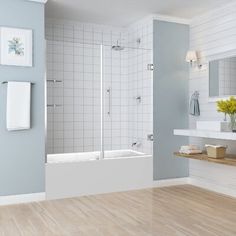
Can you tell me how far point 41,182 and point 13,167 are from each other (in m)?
0.41

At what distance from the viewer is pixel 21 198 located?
13.0ft

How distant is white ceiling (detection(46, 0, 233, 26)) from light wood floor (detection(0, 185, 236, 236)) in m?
2.66

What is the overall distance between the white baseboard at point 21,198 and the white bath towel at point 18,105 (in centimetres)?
86

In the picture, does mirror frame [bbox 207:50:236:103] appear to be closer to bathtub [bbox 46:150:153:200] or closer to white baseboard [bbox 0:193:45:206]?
bathtub [bbox 46:150:153:200]

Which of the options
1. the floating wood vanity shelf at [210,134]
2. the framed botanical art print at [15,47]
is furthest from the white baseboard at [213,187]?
the framed botanical art print at [15,47]

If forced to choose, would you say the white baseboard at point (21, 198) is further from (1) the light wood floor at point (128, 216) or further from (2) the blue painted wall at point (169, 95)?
(2) the blue painted wall at point (169, 95)

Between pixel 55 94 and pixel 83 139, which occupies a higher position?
pixel 55 94

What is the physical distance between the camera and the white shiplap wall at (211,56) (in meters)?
4.30

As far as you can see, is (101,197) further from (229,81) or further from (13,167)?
(229,81)

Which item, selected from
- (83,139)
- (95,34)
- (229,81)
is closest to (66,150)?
(83,139)

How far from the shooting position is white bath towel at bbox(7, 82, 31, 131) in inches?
151

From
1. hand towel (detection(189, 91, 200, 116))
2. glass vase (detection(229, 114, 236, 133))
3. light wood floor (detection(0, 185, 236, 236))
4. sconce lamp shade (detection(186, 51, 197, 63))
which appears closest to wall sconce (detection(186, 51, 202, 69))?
sconce lamp shade (detection(186, 51, 197, 63))

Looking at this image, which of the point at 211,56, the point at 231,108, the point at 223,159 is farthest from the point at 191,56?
the point at 223,159

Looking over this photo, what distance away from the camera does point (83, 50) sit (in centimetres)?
533
